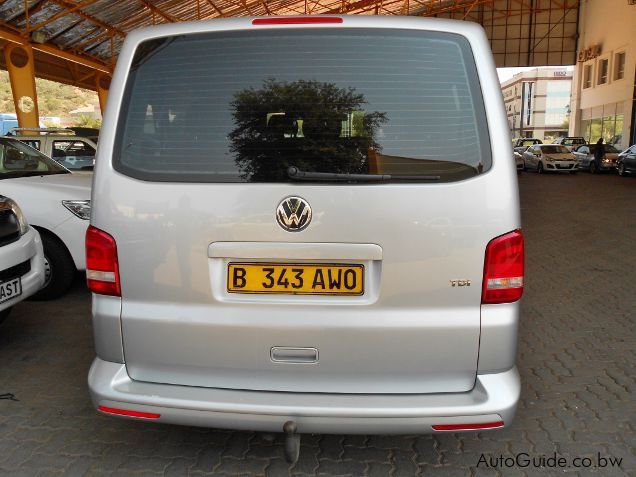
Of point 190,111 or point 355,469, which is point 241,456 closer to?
point 355,469

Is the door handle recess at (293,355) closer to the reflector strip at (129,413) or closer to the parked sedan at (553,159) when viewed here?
the reflector strip at (129,413)

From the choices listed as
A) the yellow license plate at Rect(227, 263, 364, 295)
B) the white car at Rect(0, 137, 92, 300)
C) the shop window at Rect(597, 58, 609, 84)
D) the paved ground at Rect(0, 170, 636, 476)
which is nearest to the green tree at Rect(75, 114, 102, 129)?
the shop window at Rect(597, 58, 609, 84)

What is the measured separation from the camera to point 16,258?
396cm

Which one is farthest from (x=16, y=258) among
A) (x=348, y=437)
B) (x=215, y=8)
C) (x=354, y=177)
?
(x=215, y=8)

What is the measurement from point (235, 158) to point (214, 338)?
717 mm

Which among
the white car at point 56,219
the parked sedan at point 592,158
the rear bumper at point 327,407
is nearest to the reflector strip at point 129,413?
the rear bumper at point 327,407

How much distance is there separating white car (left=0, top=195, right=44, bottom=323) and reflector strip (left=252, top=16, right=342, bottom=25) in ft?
8.65

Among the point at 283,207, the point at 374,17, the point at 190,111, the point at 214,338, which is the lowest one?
the point at 214,338

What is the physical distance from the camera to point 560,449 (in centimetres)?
280

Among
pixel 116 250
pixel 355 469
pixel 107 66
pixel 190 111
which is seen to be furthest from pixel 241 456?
pixel 107 66

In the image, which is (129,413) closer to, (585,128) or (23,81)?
(23,81)

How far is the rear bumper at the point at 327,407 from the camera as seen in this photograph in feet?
7.06

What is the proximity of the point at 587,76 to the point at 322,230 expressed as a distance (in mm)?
37354

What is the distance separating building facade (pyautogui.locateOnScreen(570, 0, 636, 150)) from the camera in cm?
2828
